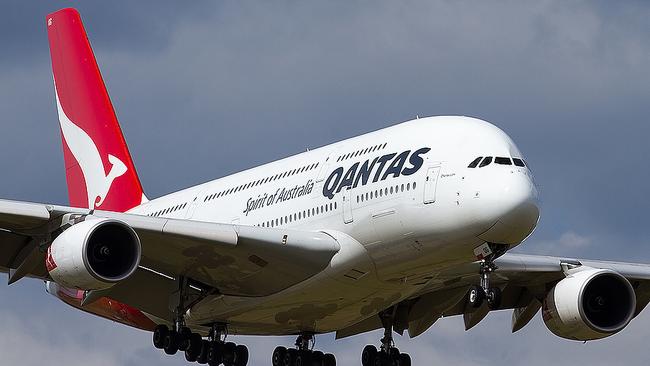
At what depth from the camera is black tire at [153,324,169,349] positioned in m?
35.8

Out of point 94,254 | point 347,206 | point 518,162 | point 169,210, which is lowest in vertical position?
point 94,254

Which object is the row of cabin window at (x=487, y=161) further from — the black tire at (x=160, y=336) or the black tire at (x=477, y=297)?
the black tire at (x=160, y=336)

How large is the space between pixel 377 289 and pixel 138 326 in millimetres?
8195

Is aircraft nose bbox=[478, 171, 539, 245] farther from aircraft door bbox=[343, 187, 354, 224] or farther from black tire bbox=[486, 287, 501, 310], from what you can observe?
aircraft door bbox=[343, 187, 354, 224]

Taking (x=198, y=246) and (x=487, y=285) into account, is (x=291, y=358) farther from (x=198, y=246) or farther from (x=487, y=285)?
(x=487, y=285)

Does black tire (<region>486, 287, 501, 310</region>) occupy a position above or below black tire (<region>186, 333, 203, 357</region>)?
above

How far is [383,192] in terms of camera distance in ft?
104

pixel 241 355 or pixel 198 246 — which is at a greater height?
pixel 198 246

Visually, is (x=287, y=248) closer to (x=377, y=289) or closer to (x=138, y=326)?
(x=377, y=289)

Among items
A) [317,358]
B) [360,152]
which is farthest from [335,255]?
[317,358]

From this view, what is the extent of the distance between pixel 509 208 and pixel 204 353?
9.47 m

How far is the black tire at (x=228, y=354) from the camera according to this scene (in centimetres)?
3662

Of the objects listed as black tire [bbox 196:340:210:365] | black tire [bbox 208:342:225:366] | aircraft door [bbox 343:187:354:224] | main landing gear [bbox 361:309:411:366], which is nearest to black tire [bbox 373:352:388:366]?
main landing gear [bbox 361:309:411:366]

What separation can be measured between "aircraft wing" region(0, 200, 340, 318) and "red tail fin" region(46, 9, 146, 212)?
397 inches
